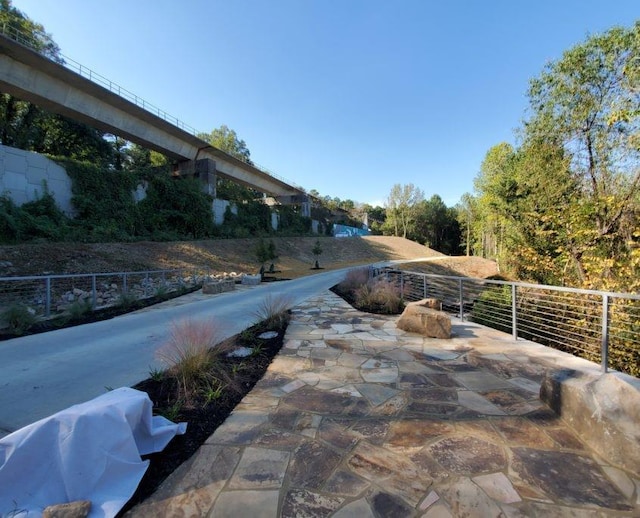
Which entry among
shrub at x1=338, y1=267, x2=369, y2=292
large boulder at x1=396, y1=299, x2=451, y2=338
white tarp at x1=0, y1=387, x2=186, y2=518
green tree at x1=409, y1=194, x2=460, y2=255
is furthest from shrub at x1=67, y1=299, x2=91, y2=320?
green tree at x1=409, y1=194, x2=460, y2=255

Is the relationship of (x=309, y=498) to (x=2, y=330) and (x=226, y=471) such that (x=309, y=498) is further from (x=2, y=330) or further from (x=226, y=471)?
(x=2, y=330)

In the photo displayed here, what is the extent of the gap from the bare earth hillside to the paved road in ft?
22.5

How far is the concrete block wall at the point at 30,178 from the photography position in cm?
1375

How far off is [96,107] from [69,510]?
2104 centimetres

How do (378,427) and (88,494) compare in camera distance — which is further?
(378,427)

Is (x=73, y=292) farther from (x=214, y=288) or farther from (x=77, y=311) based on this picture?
(x=214, y=288)

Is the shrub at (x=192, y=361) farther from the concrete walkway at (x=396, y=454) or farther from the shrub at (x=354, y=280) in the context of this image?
the shrub at (x=354, y=280)

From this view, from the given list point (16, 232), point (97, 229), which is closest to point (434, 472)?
point (16, 232)

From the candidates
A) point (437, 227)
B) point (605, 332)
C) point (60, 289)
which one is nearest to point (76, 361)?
point (605, 332)

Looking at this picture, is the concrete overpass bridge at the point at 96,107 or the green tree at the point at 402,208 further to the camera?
the green tree at the point at 402,208

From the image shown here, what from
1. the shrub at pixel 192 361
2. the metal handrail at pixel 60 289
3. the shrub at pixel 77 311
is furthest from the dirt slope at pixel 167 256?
the shrub at pixel 192 361

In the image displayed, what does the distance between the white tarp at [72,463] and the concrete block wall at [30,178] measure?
17.5 meters

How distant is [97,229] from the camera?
15.6 meters

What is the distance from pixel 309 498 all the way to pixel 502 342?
426 centimetres
